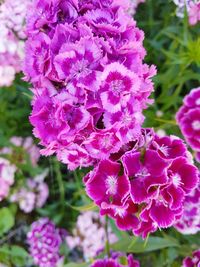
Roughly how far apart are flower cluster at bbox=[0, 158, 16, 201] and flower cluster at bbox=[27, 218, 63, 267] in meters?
0.26

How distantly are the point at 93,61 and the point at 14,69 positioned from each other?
886 millimetres

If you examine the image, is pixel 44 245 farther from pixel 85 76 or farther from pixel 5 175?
pixel 85 76

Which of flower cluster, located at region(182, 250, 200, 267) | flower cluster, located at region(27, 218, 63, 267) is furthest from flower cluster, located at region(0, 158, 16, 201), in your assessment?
flower cluster, located at region(182, 250, 200, 267)

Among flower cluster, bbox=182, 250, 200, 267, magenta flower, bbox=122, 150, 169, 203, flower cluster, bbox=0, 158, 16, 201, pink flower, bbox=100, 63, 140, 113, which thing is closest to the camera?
pink flower, bbox=100, 63, 140, 113

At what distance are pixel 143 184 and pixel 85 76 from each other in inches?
15.8

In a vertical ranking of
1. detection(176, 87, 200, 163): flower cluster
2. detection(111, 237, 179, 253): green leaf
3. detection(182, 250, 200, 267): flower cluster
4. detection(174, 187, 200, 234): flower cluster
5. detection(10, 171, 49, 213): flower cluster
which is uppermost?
detection(176, 87, 200, 163): flower cluster

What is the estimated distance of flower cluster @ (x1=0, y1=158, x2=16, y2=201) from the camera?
7.40 feet

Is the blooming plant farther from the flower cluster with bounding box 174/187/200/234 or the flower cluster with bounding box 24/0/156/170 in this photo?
the flower cluster with bounding box 174/187/200/234

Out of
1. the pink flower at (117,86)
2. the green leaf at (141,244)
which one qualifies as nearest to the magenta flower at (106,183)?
the pink flower at (117,86)

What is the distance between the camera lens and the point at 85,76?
136 cm

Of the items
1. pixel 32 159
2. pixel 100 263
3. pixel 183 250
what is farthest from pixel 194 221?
pixel 32 159

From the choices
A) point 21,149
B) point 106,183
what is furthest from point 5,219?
point 106,183

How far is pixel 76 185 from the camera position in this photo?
2414mm

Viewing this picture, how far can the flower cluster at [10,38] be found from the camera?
217 centimetres
